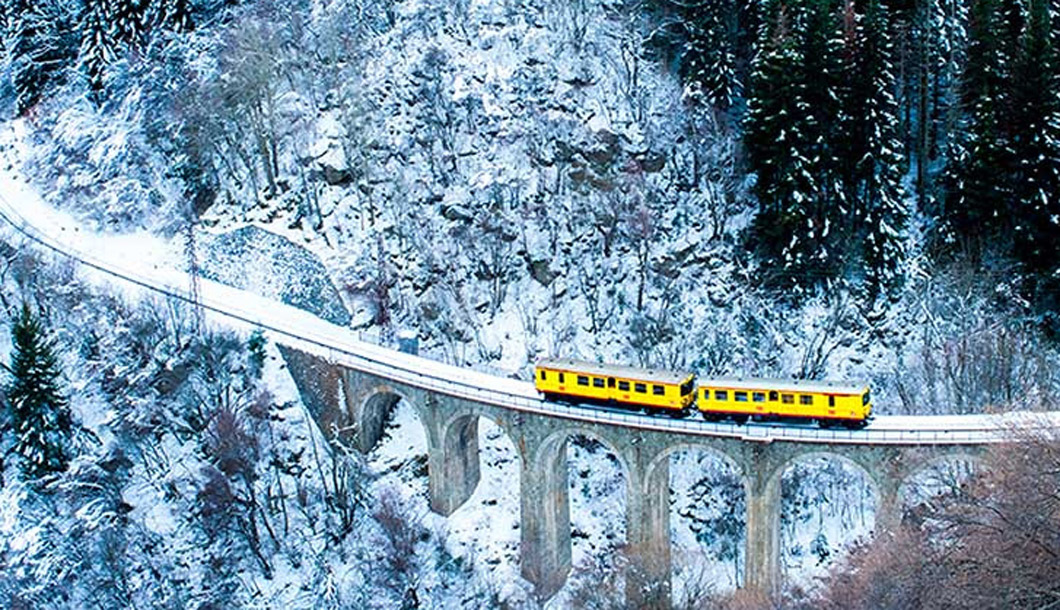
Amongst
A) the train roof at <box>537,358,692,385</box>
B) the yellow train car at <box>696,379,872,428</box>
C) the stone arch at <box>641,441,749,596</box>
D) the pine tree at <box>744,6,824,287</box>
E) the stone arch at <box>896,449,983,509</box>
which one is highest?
the pine tree at <box>744,6,824,287</box>

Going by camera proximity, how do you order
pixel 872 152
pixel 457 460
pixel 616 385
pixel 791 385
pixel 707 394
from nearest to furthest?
pixel 791 385, pixel 707 394, pixel 616 385, pixel 457 460, pixel 872 152

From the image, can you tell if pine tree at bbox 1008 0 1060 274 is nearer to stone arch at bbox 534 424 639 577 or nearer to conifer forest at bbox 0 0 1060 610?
conifer forest at bbox 0 0 1060 610

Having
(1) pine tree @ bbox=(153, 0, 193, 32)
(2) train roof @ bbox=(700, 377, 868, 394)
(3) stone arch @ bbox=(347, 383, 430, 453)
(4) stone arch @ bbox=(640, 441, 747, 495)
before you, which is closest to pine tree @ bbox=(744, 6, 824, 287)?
(2) train roof @ bbox=(700, 377, 868, 394)

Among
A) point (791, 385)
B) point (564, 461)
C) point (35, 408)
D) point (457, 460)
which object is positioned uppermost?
point (791, 385)

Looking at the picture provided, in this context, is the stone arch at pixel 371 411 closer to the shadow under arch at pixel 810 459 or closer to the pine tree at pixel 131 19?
the shadow under arch at pixel 810 459

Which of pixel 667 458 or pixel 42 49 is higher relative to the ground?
pixel 42 49

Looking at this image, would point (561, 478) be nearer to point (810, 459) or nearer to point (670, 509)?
point (670, 509)

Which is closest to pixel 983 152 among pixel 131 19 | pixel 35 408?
pixel 35 408

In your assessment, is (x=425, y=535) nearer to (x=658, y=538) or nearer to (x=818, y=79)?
(x=658, y=538)
